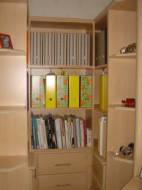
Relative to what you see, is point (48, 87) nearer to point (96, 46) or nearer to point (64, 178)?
point (96, 46)

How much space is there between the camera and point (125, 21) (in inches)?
86.7

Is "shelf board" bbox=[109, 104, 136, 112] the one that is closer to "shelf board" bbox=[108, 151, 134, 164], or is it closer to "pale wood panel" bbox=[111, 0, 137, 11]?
"shelf board" bbox=[108, 151, 134, 164]

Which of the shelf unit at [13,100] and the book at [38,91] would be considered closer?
the shelf unit at [13,100]

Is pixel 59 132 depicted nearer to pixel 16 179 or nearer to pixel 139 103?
pixel 16 179

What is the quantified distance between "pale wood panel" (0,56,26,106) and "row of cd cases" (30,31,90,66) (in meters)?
0.25

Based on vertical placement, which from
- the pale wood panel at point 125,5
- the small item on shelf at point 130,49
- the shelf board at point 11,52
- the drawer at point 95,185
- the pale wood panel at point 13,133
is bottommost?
the drawer at point 95,185

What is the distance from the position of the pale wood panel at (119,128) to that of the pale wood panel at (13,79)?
79cm

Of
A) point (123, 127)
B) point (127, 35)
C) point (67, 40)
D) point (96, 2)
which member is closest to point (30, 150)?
point (123, 127)

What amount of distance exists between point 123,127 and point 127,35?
805 mm

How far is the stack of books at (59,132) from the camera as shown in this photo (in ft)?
8.02

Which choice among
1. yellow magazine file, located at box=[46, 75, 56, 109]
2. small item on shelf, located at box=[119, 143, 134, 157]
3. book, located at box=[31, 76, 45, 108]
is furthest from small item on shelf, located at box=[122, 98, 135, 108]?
book, located at box=[31, 76, 45, 108]

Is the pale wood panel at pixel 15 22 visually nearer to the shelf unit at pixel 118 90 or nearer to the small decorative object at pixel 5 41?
the small decorative object at pixel 5 41

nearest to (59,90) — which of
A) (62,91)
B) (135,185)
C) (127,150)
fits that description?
(62,91)

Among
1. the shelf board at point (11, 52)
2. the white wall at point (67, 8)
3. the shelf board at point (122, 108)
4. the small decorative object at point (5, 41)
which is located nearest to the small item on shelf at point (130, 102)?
the shelf board at point (122, 108)
